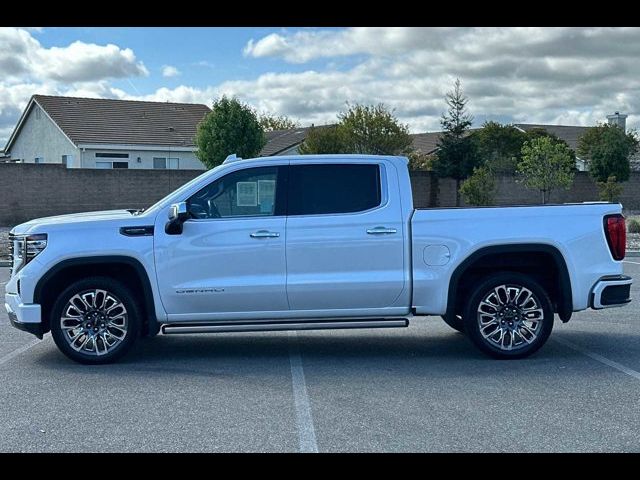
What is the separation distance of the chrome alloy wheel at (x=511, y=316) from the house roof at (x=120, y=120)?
35.7 m

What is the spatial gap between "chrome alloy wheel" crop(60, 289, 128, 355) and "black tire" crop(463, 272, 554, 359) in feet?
11.3

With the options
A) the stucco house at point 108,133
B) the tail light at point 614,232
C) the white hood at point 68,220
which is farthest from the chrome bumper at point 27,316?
the stucco house at point 108,133

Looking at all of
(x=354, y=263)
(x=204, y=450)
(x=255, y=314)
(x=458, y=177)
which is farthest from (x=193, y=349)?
(x=458, y=177)

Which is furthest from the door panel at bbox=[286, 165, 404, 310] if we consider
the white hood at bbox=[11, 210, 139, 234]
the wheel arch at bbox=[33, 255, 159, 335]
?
the white hood at bbox=[11, 210, 139, 234]

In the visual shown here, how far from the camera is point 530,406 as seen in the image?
6391mm

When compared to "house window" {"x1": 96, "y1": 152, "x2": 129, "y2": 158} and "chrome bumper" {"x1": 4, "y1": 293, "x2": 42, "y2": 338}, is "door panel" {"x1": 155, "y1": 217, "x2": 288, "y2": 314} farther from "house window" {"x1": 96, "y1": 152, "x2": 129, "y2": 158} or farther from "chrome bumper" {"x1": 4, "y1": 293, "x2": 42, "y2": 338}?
"house window" {"x1": 96, "y1": 152, "x2": 129, "y2": 158}

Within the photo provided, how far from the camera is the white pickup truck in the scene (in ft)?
25.7

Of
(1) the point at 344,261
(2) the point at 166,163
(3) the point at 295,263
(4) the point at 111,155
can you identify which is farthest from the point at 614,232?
(2) the point at 166,163

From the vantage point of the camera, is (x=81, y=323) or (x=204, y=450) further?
(x=81, y=323)

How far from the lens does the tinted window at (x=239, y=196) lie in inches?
315

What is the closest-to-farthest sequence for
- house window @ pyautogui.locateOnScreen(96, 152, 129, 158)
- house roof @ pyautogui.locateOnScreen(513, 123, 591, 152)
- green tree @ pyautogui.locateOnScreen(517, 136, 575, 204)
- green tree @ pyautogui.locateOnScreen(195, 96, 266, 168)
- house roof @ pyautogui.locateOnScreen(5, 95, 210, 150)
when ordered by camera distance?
1. green tree @ pyautogui.locateOnScreen(517, 136, 575, 204)
2. green tree @ pyautogui.locateOnScreen(195, 96, 266, 168)
3. house window @ pyautogui.locateOnScreen(96, 152, 129, 158)
4. house roof @ pyautogui.locateOnScreen(5, 95, 210, 150)
5. house roof @ pyautogui.locateOnScreen(513, 123, 591, 152)
